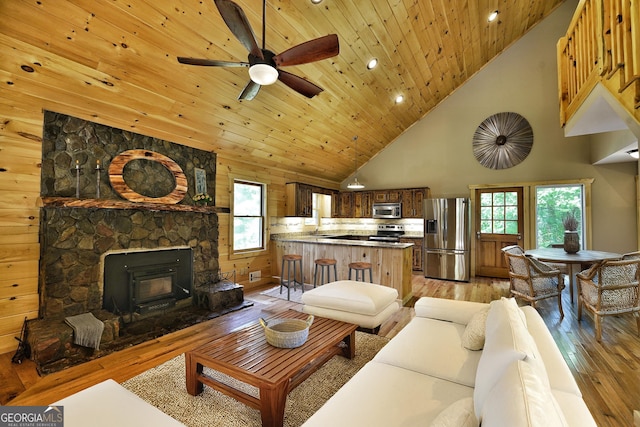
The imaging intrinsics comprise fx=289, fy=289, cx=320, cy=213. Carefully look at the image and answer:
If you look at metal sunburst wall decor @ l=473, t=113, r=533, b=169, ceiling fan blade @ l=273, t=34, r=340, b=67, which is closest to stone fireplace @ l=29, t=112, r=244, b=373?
ceiling fan blade @ l=273, t=34, r=340, b=67

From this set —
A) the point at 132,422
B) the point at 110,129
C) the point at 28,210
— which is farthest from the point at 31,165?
the point at 132,422

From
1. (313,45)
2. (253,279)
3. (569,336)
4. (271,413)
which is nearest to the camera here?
(271,413)

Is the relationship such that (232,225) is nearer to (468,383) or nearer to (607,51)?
(468,383)

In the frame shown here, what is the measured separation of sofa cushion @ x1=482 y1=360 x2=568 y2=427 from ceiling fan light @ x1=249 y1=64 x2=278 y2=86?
244 centimetres

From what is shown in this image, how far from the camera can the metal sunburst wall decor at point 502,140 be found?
634 centimetres

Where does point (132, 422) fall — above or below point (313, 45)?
below

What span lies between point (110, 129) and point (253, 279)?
334cm

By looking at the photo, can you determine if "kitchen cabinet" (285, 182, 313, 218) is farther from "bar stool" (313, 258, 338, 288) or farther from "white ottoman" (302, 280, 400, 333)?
"white ottoman" (302, 280, 400, 333)

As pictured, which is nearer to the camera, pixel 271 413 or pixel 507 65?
pixel 271 413

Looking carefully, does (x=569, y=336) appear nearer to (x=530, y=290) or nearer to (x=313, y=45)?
(x=530, y=290)

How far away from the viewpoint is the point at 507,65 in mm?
6461

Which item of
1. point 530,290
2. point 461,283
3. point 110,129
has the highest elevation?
point 110,129

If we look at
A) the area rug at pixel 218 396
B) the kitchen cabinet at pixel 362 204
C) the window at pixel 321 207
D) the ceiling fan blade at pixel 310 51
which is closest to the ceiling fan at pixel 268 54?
the ceiling fan blade at pixel 310 51

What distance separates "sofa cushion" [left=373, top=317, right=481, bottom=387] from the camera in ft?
5.48
